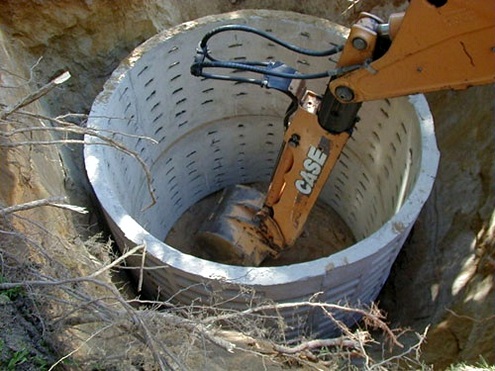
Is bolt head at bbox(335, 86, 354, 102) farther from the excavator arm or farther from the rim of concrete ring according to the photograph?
the rim of concrete ring

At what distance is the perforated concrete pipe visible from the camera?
7.90 ft

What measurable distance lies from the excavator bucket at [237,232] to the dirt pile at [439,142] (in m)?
0.84

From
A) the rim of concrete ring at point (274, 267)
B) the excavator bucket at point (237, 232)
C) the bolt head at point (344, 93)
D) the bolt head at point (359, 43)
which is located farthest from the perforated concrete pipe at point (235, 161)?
the bolt head at point (359, 43)

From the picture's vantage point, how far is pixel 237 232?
348 centimetres

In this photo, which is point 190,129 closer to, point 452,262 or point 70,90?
point 70,90

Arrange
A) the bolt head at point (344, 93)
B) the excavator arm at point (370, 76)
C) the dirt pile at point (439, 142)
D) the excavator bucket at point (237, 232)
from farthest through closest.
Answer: the excavator bucket at point (237, 232)
the dirt pile at point (439, 142)
the bolt head at point (344, 93)
the excavator arm at point (370, 76)

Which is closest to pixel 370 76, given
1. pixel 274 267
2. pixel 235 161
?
pixel 274 267

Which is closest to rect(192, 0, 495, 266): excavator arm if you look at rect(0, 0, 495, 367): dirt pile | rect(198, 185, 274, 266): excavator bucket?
rect(198, 185, 274, 266): excavator bucket

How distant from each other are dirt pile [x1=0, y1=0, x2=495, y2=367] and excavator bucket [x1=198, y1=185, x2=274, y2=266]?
842 mm

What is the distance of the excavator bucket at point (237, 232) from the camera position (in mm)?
3445

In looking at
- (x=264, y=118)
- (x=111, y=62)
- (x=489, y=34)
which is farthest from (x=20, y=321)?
(x=264, y=118)

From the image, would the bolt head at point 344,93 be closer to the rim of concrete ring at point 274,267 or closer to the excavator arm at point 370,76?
the excavator arm at point 370,76

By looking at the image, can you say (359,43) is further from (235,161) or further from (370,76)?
(235,161)

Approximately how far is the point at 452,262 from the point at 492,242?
30 cm
